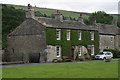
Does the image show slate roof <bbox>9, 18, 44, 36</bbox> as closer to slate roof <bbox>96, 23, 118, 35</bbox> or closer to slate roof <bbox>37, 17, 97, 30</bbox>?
slate roof <bbox>37, 17, 97, 30</bbox>

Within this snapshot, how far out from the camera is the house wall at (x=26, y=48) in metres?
50.4

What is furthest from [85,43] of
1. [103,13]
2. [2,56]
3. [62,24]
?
[103,13]

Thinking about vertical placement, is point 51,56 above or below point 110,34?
below

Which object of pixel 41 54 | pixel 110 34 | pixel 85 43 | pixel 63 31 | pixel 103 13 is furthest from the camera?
pixel 103 13

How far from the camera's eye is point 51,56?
50.5 m

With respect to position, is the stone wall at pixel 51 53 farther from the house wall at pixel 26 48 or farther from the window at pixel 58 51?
the house wall at pixel 26 48

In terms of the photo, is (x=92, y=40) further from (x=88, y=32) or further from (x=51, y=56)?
(x=51, y=56)

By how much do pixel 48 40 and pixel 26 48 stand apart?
480 centimetres

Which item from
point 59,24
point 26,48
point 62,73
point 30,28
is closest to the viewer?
point 62,73

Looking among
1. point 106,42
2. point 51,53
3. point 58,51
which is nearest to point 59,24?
point 58,51

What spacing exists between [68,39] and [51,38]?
5073 mm

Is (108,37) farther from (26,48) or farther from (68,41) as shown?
(26,48)

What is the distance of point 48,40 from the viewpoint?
50.3 m

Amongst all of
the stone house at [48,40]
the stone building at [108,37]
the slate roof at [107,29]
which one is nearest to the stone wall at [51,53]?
the stone house at [48,40]
